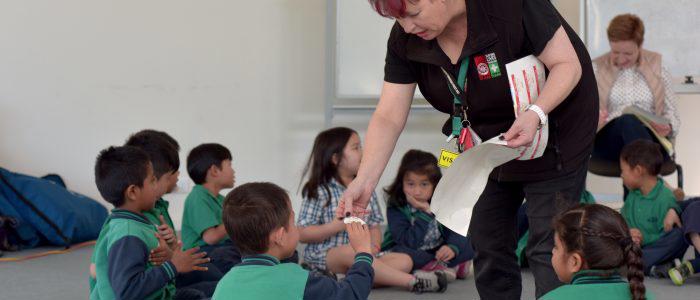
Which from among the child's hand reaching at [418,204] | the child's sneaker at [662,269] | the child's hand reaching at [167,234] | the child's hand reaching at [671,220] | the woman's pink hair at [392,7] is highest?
the woman's pink hair at [392,7]

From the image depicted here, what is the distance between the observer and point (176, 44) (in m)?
5.38

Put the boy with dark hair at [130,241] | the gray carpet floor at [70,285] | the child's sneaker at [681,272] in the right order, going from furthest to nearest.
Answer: the child's sneaker at [681,272], the gray carpet floor at [70,285], the boy with dark hair at [130,241]

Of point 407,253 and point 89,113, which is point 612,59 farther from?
point 89,113

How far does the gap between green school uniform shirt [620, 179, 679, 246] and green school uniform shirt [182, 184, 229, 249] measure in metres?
1.74

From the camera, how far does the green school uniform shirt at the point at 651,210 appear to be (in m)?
3.83

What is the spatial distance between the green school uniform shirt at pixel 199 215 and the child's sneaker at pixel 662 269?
172 centimetres

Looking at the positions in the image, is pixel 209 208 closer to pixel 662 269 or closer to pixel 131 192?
pixel 131 192

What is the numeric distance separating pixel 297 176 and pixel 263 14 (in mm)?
1002

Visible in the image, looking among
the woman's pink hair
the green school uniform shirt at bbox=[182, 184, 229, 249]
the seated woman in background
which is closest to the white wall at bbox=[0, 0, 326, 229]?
the seated woman in background

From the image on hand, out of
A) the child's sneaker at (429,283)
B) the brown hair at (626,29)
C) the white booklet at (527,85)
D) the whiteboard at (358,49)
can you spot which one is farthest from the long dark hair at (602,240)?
the whiteboard at (358,49)

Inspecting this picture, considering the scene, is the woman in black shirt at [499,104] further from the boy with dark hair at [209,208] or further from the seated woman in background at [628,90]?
the seated woman in background at [628,90]

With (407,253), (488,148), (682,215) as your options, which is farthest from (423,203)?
(488,148)

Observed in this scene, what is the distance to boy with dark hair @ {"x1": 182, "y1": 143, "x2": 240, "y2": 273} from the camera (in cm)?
345

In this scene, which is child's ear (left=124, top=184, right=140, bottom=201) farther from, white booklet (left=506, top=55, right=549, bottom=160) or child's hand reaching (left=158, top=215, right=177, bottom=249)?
white booklet (left=506, top=55, right=549, bottom=160)
